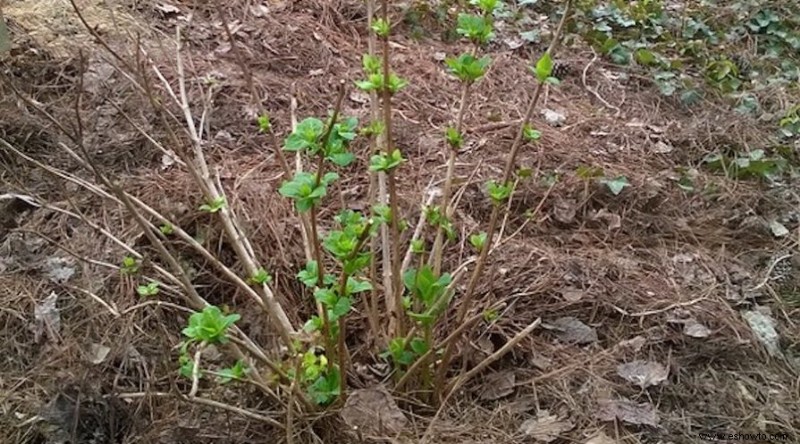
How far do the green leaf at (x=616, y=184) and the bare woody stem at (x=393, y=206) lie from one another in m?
1.10

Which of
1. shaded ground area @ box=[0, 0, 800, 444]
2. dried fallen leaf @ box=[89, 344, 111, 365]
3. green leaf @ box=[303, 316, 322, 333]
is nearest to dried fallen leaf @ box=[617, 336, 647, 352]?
shaded ground area @ box=[0, 0, 800, 444]

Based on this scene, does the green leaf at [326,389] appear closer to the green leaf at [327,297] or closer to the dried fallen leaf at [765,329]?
the green leaf at [327,297]

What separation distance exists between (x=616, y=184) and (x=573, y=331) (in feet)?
2.50

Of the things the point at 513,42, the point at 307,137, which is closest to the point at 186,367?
the point at 307,137

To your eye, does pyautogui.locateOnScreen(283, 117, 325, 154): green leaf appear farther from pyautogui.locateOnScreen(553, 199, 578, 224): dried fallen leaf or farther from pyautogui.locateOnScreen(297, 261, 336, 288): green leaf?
pyautogui.locateOnScreen(553, 199, 578, 224): dried fallen leaf

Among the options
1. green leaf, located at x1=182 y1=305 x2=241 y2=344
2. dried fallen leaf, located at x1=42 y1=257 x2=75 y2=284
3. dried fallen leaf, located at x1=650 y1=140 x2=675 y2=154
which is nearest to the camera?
green leaf, located at x1=182 y1=305 x2=241 y2=344

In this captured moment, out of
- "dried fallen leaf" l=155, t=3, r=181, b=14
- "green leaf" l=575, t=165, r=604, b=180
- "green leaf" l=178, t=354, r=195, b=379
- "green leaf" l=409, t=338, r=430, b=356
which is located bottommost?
"green leaf" l=575, t=165, r=604, b=180

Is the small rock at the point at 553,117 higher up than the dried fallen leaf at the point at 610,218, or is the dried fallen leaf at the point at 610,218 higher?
the small rock at the point at 553,117

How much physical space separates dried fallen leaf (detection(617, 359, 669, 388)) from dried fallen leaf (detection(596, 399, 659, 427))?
0.24ft

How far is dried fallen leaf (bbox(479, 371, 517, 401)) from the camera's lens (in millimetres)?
2004

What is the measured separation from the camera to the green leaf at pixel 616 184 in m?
2.73

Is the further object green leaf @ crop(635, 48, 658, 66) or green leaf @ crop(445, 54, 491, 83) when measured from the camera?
green leaf @ crop(635, 48, 658, 66)

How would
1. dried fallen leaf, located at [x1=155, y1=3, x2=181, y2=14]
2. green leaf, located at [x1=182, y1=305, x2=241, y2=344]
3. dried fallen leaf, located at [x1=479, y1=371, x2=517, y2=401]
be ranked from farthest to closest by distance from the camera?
dried fallen leaf, located at [x1=155, y1=3, x2=181, y2=14] → dried fallen leaf, located at [x1=479, y1=371, x2=517, y2=401] → green leaf, located at [x1=182, y1=305, x2=241, y2=344]

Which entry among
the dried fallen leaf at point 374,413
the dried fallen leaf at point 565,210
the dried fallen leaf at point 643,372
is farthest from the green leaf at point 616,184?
the dried fallen leaf at point 374,413
